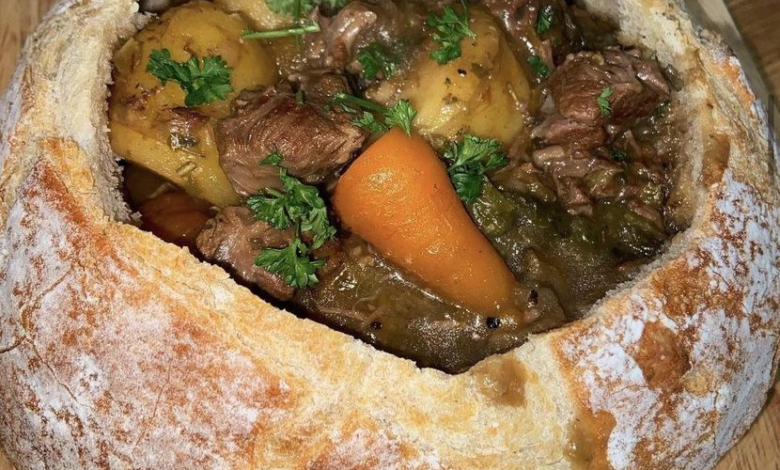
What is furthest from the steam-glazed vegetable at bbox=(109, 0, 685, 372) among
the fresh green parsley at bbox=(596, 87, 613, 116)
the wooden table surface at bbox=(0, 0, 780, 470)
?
the wooden table surface at bbox=(0, 0, 780, 470)

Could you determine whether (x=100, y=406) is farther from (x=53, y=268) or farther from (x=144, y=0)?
(x=144, y=0)

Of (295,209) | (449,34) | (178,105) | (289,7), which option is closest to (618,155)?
(449,34)

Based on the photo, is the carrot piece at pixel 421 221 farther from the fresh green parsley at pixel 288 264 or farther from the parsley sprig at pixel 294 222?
the fresh green parsley at pixel 288 264

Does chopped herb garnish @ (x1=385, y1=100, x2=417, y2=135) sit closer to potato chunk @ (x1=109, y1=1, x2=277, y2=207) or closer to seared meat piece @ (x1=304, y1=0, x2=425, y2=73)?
seared meat piece @ (x1=304, y1=0, x2=425, y2=73)

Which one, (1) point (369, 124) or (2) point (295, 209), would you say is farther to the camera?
(1) point (369, 124)

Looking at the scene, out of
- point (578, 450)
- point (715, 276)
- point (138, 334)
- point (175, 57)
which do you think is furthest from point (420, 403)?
point (175, 57)

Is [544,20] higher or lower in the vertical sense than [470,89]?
higher

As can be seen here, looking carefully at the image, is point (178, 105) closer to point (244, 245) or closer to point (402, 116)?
point (244, 245)
